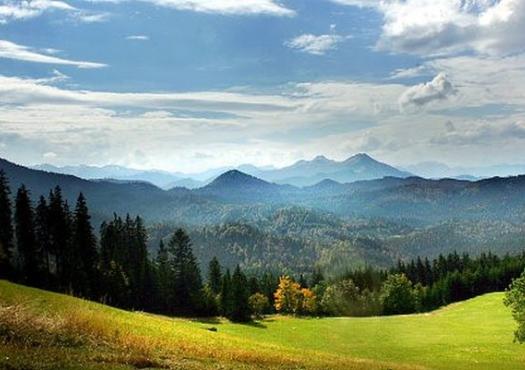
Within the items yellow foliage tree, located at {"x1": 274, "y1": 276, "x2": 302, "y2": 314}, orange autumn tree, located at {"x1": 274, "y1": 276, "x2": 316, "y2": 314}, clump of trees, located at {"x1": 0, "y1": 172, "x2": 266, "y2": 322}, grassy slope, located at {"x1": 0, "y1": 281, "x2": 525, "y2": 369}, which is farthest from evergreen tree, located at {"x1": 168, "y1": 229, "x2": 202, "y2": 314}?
orange autumn tree, located at {"x1": 274, "y1": 276, "x2": 316, "y2": 314}

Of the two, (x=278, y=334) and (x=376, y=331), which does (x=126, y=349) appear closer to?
(x=278, y=334)

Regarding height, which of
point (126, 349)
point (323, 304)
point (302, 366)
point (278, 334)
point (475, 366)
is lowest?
point (323, 304)

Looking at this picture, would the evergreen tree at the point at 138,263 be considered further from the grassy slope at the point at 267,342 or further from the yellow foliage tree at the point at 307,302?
the yellow foliage tree at the point at 307,302

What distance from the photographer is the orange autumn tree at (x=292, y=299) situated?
13825cm

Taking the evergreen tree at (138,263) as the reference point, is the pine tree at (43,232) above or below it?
above

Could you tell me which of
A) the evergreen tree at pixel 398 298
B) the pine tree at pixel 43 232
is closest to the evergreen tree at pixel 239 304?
the pine tree at pixel 43 232

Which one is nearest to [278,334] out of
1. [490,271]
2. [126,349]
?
[126,349]

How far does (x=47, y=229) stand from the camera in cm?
8512

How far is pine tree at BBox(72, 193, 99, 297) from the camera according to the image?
85750 mm

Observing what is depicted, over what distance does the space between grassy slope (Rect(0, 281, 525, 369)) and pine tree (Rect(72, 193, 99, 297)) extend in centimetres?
1699

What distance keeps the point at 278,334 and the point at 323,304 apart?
70260 millimetres

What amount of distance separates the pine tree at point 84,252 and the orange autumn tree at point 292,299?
6041 centimetres

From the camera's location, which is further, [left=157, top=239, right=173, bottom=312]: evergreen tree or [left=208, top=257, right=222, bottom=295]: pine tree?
[left=208, top=257, right=222, bottom=295]: pine tree

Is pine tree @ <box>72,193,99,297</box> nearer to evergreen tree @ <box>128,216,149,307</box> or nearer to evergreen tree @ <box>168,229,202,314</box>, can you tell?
evergreen tree @ <box>128,216,149,307</box>
